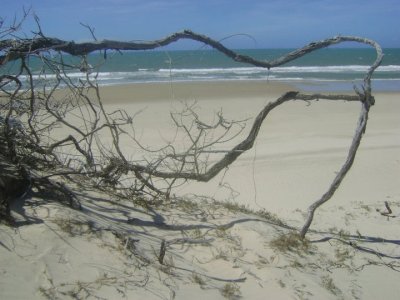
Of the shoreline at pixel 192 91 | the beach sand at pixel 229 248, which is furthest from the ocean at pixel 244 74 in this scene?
the beach sand at pixel 229 248

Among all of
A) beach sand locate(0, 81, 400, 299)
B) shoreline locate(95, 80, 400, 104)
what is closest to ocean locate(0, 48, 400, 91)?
shoreline locate(95, 80, 400, 104)

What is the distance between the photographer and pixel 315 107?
14.5 m

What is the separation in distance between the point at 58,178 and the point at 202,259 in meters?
1.71

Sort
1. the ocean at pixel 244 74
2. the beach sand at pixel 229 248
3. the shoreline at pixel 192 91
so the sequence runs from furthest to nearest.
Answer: the ocean at pixel 244 74 → the shoreline at pixel 192 91 → the beach sand at pixel 229 248

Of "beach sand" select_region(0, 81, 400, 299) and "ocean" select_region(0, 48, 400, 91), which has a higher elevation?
"ocean" select_region(0, 48, 400, 91)

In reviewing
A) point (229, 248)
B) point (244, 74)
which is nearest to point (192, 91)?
point (244, 74)

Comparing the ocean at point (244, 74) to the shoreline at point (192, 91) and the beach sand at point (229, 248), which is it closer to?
the shoreline at point (192, 91)

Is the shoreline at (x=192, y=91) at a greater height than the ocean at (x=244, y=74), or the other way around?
the ocean at (x=244, y=74)

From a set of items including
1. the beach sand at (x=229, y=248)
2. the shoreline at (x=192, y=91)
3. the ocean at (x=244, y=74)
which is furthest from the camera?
the ocean at (x=244, y=74)

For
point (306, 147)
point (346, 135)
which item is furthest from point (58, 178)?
point (346, 135)

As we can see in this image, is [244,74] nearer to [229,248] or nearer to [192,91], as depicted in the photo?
[192,91]

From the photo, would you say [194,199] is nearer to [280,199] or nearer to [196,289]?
[280,199]

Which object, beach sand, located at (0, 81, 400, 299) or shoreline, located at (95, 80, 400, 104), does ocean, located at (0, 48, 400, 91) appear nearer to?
shoreline, located at (95, 80, 400, 104)

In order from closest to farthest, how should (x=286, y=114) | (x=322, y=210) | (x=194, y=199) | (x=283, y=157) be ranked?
(x=194, y=199) → (x=322, y=210) → (x=283, y=157) → (x=286, y=114)
